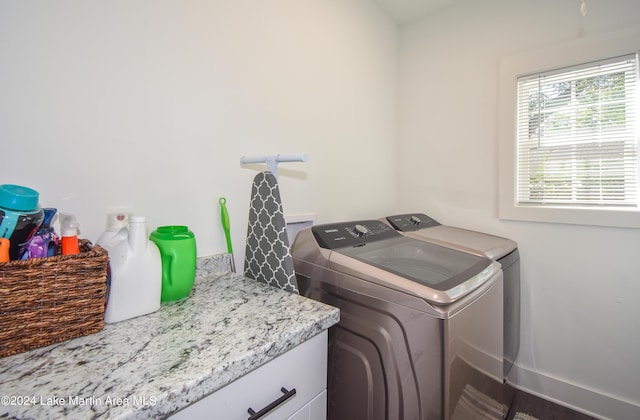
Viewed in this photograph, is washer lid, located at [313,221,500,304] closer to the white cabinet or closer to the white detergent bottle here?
the white cabinet

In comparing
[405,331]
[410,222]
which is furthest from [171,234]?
[410,222]

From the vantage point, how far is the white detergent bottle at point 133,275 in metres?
0.73

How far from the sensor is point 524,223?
69.6 inches

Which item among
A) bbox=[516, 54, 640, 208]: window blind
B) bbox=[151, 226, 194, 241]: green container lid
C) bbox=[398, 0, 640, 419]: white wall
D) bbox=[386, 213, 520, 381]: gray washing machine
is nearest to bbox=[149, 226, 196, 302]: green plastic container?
bbox=[151, 226, 194, 241]: green container lid

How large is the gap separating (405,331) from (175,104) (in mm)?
1119

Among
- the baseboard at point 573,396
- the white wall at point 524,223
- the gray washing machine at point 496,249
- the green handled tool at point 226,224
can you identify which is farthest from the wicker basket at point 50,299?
the white wall at point 524,223

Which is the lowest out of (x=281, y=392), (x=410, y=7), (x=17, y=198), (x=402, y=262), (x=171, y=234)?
(x=281, y=392)

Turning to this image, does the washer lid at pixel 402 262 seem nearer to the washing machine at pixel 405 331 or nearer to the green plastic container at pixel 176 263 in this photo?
the washing machine at pixel 405 331

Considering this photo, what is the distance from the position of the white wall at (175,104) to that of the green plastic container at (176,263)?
0.18 meters

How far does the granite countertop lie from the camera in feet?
1.50

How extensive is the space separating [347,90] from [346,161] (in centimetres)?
46

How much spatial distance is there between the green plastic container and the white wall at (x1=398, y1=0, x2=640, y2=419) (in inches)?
70.6

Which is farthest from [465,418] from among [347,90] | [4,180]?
[347,90]

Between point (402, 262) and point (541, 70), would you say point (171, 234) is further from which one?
point (541, 70)
